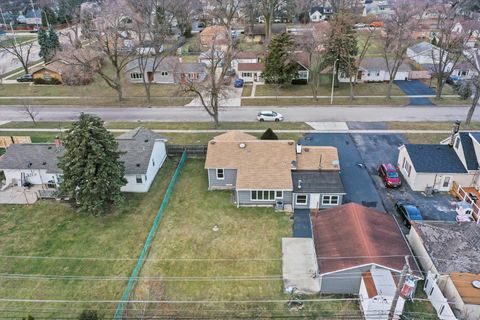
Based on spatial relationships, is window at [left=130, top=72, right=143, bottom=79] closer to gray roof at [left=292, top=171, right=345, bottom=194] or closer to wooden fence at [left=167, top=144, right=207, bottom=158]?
wooden fence at [left=167, top=144, right=207, bottom=158]

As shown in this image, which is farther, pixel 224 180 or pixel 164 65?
pixel 164 65

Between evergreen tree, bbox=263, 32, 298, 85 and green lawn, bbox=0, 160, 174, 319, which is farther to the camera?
evergreen tree, bbox=263, 32, 298, 85

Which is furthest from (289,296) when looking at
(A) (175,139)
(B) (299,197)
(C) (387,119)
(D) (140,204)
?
(C) (387,119)

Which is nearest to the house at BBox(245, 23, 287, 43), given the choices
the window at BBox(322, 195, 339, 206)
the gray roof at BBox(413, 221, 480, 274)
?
the window at BBox(322, 195, 339, 206)

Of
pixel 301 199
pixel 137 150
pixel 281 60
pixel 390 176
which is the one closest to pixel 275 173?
pixel 301 199

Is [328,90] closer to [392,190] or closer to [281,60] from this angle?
[281,60]

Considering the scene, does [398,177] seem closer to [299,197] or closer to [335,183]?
[335,183]
